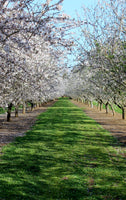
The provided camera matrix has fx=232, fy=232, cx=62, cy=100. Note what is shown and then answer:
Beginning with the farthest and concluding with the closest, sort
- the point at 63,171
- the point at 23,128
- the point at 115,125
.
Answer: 1. the point at 115,125
2. the point at 23,128
3. the point at 63,171

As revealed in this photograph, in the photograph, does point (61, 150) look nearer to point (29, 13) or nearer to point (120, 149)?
point (120, 149)

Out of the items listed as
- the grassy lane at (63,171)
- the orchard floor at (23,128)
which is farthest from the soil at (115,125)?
the grassy lane at (63,171)

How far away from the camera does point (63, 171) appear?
928cm

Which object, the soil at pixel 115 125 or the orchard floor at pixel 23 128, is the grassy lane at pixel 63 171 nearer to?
the orchard floor at pixel 23 128

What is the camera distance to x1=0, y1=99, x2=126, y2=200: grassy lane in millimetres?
7305

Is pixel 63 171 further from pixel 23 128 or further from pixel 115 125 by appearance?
pixel 115 125

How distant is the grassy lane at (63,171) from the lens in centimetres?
730

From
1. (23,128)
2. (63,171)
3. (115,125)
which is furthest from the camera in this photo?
(115,125)

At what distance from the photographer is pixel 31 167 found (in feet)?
31.8

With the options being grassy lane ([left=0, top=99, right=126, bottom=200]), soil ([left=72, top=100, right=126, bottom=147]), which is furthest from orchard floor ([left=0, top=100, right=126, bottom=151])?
grassy lane ([left=0, top=99, right=126, bottom=200])

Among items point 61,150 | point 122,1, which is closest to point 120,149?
point 61,150

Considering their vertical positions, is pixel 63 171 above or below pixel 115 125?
below

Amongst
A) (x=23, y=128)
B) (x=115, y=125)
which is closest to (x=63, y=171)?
(x=23, y=128)

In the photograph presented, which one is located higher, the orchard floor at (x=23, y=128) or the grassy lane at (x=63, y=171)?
the orchard floor at (x=23, y=128)
